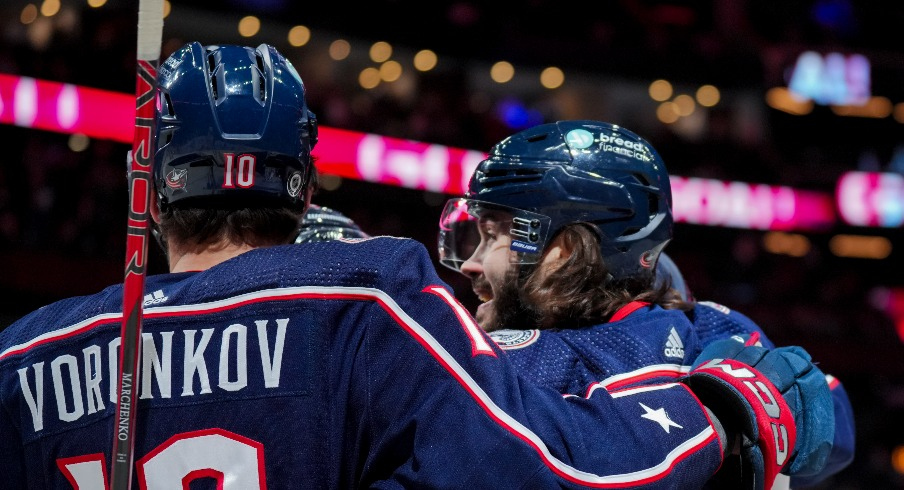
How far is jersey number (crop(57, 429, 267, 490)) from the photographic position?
64.6 inches

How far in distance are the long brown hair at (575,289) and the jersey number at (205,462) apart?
0.87 metres

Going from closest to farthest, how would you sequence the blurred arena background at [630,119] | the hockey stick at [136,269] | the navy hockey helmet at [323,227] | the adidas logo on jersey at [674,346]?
the hockey stick at [136,269] < the adidas logo on jersey at [674,346] < the navy hockey helmet at [323,227] < the blurred arena background at [630,119]

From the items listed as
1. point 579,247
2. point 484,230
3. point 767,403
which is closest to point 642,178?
point 579,247

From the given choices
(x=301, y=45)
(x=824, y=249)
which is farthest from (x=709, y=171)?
(x=301, y=45)

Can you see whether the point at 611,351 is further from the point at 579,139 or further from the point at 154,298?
the point at 154,298

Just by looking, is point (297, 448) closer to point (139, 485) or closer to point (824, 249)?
point (139, 485)

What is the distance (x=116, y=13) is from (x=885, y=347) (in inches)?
490

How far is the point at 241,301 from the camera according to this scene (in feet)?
5.46

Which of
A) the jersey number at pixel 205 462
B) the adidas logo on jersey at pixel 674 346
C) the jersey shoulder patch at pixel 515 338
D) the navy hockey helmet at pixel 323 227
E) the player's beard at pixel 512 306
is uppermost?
the navy hockey helmet at pixel 323 227

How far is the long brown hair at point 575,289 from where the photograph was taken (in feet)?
7.48

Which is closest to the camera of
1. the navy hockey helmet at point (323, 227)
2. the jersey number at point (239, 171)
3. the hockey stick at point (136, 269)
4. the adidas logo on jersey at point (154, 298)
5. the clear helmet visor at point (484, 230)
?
the hockey stick at point (136, 269)

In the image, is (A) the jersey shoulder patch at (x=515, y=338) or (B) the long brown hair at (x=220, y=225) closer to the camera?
(B) the long brown hair at (x=220, y=225)

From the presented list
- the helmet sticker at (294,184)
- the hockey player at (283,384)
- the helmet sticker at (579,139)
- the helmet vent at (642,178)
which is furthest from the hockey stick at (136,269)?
the helmet vent at (642,178)

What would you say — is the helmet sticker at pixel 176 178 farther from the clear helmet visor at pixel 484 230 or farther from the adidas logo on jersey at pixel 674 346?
the adidas logo on jersey at pixel 674 346
